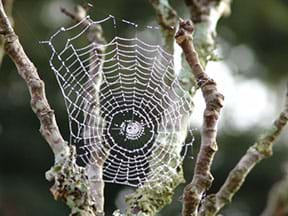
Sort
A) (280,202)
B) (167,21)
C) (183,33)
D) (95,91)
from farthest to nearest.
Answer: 1. (167,21)
2. (95,91)
3. (183,33)
4. (280,202)

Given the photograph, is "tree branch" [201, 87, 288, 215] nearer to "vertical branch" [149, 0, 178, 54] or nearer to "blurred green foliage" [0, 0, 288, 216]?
"vertical branch" [149, 0, 178, 54]

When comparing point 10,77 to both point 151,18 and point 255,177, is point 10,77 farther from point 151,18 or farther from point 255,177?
point 255,177

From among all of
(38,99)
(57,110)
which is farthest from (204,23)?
(57,110)

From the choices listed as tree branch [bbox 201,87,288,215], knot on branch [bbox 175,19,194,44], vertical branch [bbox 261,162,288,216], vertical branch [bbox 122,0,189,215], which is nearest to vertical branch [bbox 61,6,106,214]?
vertical branch [bbox 122,0,189,215]

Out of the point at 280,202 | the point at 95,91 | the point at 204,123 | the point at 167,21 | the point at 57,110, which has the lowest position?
the point at 280,202

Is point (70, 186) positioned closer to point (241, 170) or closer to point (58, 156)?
point (58, 156)

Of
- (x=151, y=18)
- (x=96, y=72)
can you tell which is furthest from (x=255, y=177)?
(x=96, y=72)
